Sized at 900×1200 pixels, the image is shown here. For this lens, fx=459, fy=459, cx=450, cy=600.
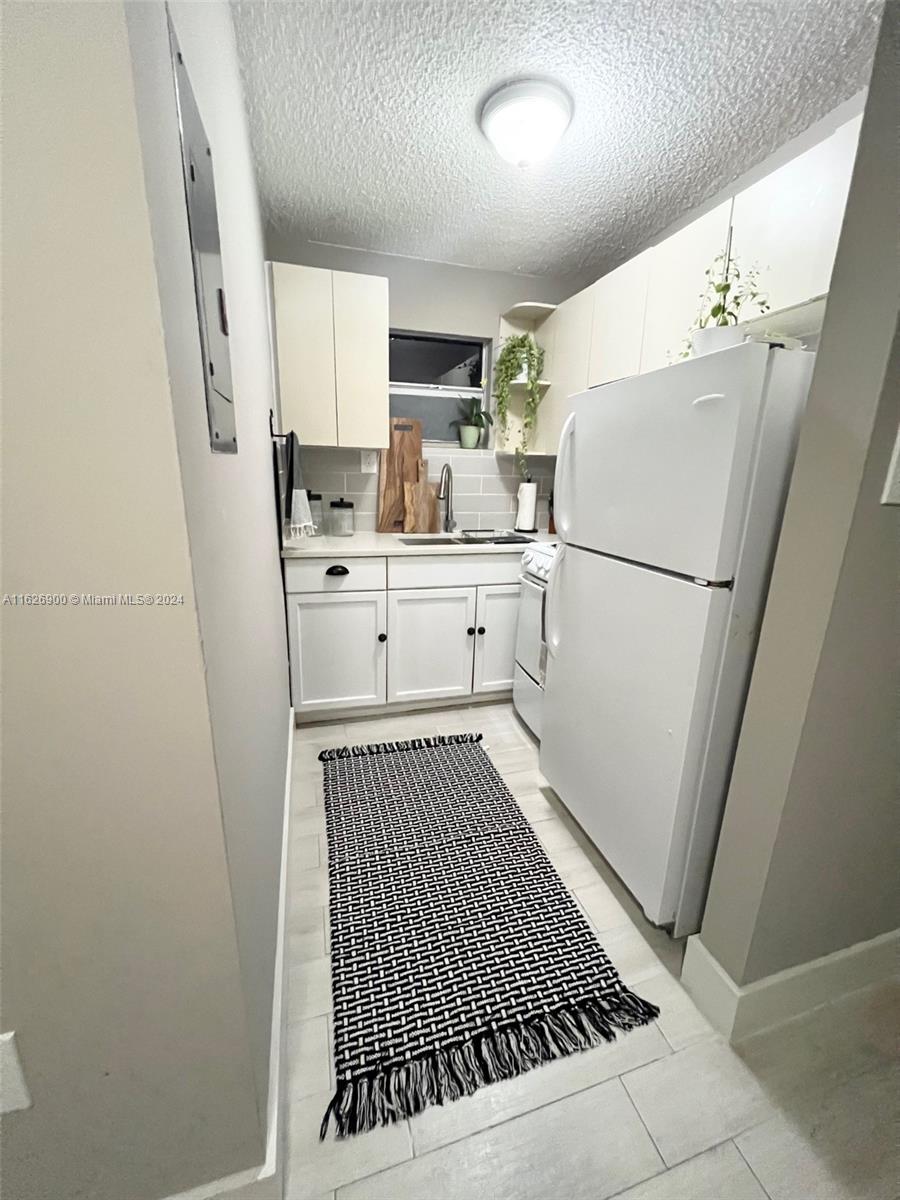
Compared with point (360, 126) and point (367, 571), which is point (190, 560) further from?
point (360, 126)

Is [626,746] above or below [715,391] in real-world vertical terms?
below

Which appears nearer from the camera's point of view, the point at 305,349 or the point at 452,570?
the point at 305,349

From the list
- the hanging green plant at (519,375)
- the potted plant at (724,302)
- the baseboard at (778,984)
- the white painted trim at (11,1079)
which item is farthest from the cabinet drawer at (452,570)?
the white painted trim at (11,1079)

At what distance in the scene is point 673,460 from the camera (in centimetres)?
113

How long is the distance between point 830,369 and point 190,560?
107 cm

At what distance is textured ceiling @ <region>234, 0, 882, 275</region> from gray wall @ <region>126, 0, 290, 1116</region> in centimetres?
29

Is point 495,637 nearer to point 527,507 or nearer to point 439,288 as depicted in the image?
point 527,507

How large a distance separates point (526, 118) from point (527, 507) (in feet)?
5.45

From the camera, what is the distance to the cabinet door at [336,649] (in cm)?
216

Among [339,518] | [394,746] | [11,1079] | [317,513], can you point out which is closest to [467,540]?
[339,518]

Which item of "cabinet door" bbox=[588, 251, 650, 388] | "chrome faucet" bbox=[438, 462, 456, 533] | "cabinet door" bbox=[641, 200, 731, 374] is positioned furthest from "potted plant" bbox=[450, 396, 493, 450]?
"cabinet door" bbox=[641, 200, 731, 374]

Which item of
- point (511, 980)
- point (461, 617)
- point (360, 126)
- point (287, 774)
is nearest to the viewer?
point (511, 980)

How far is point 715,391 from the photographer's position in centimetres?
100

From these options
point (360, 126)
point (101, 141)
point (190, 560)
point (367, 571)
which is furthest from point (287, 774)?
point (360, 126)
